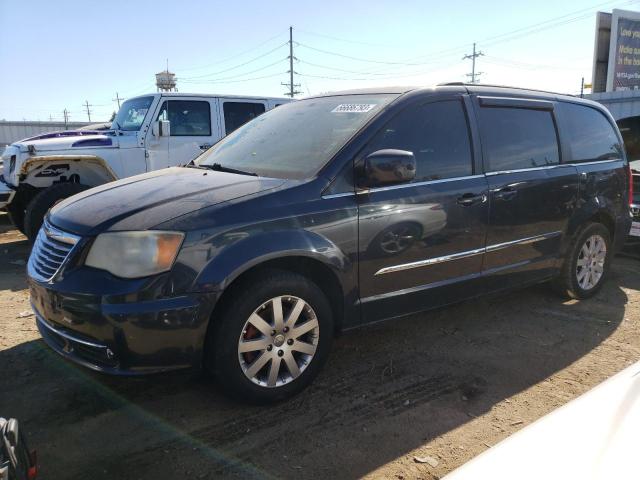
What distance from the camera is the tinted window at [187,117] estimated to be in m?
7.12

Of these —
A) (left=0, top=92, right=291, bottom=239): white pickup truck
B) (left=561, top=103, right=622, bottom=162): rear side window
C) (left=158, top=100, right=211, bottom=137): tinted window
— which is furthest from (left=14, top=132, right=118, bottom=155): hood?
(left=561, top=103, right=622, bottom=162): rear side window

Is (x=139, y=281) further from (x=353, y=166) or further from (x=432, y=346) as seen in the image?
Answer: (x=432, y=346)

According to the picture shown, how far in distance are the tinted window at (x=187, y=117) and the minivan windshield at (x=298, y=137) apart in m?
3.48

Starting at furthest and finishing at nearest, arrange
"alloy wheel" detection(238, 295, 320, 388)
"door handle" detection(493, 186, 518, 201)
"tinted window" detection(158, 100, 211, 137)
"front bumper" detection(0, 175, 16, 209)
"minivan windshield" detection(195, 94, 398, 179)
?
"tinted window" detection(158, 100, 211, 137), "front bumper" detection(0, 175, 16, 209), "door handle" detection(493, 186, 518, 201), "minivan windshield" detection(195, 94, 398, 179), "alloy wheel" detection(238, 295, 320, 388)

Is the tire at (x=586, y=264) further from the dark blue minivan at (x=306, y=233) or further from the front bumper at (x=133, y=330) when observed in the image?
the front bumper at (x=133, y=330)

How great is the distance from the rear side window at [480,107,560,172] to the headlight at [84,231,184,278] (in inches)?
91.6

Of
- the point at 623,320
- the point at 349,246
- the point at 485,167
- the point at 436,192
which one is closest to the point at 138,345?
the point at 349,246

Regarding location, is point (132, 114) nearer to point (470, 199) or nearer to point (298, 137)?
point (298, 137)

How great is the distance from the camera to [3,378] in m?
3.20

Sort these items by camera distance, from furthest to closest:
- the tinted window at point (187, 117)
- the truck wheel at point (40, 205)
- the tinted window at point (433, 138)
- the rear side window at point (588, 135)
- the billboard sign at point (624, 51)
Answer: the billboard sign at point (624, 51) → the tinted window at point (187, 117) → the truck wheel at point (40, 205) → the rear side window at point (588, 135) → the tinted window at point (433, 138)

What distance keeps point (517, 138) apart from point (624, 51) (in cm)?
4169

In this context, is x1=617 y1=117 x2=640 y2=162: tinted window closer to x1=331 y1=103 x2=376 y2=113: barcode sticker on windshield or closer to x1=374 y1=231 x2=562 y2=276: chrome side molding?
x1=374 y1=231 x2=562 y2=276: chrome side molding

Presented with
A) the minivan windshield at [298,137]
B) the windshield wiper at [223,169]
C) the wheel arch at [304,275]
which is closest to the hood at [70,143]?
the minivan windshield at [298,137]

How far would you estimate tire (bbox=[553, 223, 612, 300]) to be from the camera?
443 cm
